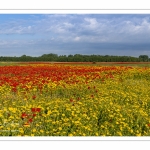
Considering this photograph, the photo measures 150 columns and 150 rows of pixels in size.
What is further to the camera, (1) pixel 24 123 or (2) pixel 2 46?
(2) pixel 2 46

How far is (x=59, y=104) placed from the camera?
20.8 ft

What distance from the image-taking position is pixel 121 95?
7645 millimetres

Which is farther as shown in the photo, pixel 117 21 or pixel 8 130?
pixel 117 21

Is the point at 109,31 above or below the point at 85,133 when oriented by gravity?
above
